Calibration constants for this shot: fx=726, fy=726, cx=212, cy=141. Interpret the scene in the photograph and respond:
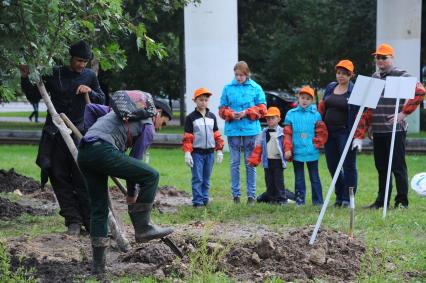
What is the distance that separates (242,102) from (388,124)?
2062 millimetres

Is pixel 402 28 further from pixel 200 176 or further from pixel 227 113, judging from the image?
pixel 200 176

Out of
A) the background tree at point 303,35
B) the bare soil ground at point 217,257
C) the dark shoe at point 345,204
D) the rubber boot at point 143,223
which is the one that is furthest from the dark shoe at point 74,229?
the background tree at point 303,35

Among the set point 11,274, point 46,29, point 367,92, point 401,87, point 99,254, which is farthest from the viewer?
point 401,87

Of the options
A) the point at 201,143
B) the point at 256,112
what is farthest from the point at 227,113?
the point at 201,143

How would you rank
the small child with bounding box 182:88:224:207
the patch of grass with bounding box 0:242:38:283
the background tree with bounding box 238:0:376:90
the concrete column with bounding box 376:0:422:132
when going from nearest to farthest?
1. the patch of grass with bounding box 0:242:38:283
2. the small child with bounding box 182:88:224:207
3. the concrete column with bounding box 376:0:422:132
4. the background tree with bounding box 238:0:376:90

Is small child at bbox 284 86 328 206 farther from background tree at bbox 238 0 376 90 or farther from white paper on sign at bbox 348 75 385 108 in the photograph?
background tree at bbox 238 0 376 90

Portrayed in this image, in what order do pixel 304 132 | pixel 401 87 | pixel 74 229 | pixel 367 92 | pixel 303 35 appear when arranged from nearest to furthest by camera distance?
pixel 367 92
pixel 74 229
pixel 401 87
pixel 304 132
pixel 303 35

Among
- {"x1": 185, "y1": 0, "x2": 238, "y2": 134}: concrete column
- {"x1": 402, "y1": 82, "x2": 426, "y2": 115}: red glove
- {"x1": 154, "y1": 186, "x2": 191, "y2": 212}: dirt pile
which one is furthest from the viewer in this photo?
{"x1": 185, "y1": 0, "x2": 238, "y2": 134}: concrete column

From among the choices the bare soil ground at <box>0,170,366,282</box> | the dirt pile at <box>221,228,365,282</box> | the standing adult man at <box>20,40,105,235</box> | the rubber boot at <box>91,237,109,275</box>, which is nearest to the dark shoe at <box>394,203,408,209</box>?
the bare soil ground at <box>0,170,366,282</box>

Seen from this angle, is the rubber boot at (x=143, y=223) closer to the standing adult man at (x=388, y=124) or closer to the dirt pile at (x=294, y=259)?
the dirt pile at (x=294, y=259)

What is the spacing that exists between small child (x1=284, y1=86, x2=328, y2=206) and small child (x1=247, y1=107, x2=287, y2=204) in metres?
0.18

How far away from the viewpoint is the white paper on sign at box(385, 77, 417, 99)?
28.9 ft

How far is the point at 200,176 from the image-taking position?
9805 mm

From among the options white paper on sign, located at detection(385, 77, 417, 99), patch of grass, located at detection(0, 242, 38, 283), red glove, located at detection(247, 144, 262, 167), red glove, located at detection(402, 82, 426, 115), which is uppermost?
white paper on sign, located at detection(385, 77, 417, 99)
